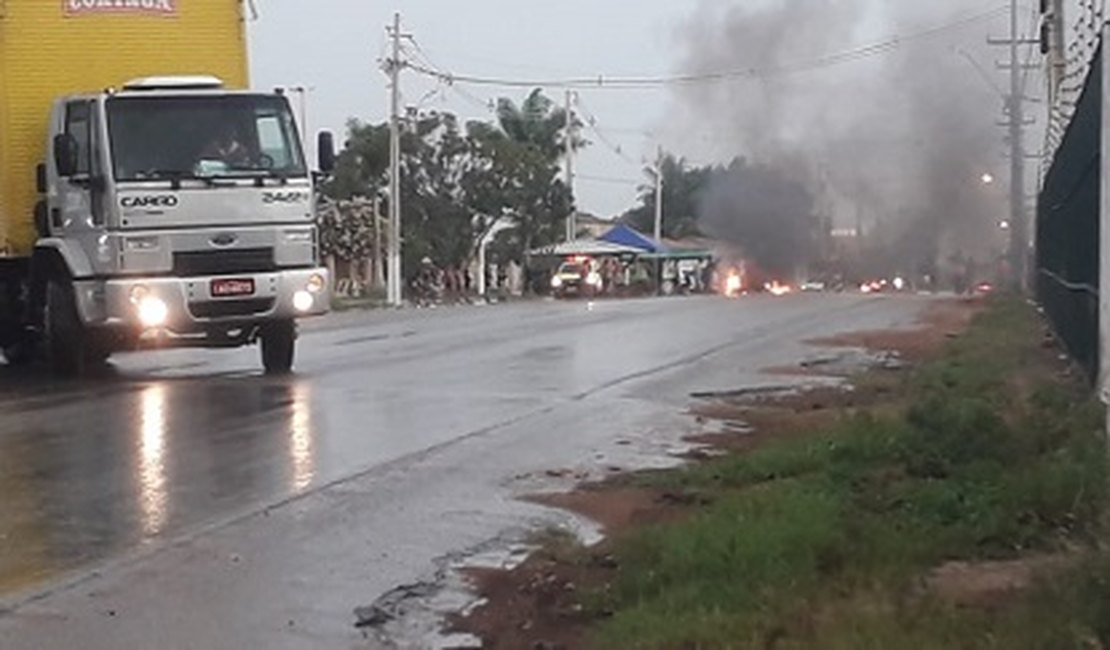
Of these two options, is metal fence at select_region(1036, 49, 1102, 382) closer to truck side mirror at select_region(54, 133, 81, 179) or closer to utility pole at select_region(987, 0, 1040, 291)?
truck side mirror at select_region(54, 133, 81, 179)

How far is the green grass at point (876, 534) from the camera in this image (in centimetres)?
692

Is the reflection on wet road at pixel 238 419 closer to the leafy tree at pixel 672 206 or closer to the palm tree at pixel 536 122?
the palm tree at pixel 536 122

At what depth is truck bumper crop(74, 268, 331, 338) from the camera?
776 inches

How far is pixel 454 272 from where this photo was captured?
72.9 m

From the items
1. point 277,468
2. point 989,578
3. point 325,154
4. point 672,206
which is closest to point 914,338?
point 325,154

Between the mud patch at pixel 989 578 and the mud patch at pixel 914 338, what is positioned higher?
the mud patch at pixel 989 578

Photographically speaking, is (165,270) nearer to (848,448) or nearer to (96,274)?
(96,274)

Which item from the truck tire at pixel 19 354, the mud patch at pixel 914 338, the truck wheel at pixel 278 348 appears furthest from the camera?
the mud patch at pixel 914 338

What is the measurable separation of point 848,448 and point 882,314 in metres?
28.9

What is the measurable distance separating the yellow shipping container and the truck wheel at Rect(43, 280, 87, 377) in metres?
0.76

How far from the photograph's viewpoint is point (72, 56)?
20.9 m

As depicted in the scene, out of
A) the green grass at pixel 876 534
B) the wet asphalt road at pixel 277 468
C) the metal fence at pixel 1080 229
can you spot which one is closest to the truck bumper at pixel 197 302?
the wet asphalt road at pixel 277 468

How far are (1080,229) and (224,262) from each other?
839 cm

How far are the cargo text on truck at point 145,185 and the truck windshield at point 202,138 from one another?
0.01m
